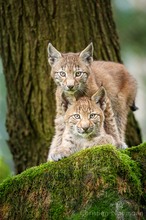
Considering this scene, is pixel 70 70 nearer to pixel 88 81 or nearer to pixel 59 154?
pixel 88 81

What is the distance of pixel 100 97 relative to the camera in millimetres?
7852

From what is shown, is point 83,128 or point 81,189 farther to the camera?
point 83,128

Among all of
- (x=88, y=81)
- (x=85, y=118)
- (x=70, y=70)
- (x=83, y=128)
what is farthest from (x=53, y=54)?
(x=83, y=128)

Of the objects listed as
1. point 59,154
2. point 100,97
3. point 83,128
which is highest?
point 100,97

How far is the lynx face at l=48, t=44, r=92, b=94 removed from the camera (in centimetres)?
832

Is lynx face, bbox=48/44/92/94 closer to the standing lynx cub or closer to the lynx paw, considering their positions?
the standing lynx cub

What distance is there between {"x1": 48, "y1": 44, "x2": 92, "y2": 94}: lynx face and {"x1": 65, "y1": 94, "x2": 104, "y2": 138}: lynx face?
0.56 metres

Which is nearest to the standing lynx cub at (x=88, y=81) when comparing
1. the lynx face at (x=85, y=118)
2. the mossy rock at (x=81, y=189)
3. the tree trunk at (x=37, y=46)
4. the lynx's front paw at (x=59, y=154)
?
the lynx face at (x=85, y=118)

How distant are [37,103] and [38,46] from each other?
86 centimetres

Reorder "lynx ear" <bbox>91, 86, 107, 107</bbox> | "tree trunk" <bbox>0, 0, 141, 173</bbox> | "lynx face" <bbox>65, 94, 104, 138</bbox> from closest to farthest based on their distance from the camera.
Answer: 1. "lynx face" <bbox>65, 94, 104, 138</bbox>
2. "lynx ear" <bbox>91, 86, 107, 107</bbox>
3. "tree trunk" <bbox>0, 0, 141, 173</bbox>

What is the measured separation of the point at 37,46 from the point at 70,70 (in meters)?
1.78

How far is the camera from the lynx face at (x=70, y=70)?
27.3 feet

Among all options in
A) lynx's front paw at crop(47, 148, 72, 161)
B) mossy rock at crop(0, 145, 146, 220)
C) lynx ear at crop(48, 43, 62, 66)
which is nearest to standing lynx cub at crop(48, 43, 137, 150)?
lynx ear at crop(48, 43, 62, 66)

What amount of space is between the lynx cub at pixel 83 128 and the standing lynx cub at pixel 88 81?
1.16 feet
